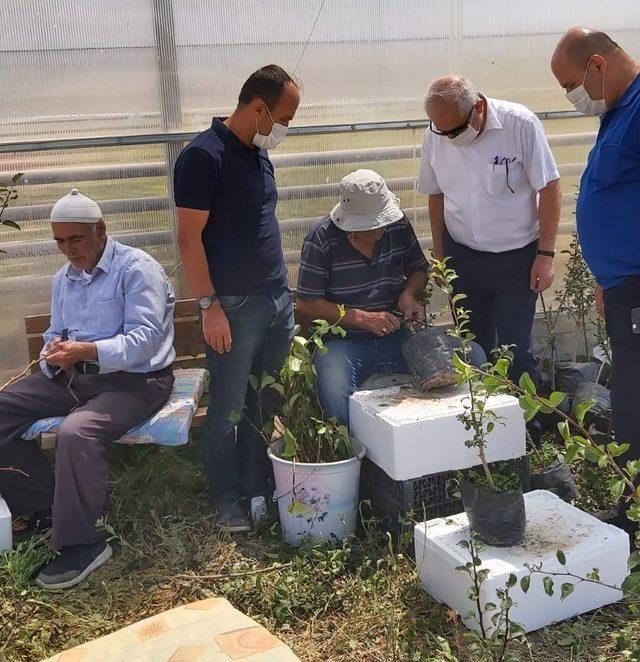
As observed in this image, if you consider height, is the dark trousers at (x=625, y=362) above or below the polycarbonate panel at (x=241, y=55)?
below

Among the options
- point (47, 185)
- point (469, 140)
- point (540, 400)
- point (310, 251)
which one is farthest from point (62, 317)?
point (540, 400)

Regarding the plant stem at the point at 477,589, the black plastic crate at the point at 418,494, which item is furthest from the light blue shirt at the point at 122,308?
the plant stem at the point at 477,589

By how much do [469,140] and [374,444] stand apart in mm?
1368

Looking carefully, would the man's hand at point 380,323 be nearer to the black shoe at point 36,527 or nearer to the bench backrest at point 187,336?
the bench backrest at point 187,336

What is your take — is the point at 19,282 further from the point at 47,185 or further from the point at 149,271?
the point at 149,271

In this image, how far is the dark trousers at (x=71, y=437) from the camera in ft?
10.5

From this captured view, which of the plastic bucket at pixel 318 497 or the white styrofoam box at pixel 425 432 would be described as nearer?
the white styrofoam box at pixel 425 432

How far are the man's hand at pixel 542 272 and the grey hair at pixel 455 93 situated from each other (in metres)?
0.73

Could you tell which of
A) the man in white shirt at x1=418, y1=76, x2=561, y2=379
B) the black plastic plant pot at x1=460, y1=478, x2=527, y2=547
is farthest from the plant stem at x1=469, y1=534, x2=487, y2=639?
the man in white shirt at x1=418, y1=76, x2=561, y2=379

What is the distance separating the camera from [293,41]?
418 centimetres

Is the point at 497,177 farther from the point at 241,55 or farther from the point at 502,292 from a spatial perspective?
the point at 241,55

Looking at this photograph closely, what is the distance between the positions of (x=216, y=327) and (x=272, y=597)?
3.46 feet

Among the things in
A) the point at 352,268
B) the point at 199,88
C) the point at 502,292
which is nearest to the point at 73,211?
the point at 199,88

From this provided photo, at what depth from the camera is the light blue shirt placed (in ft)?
11.2
